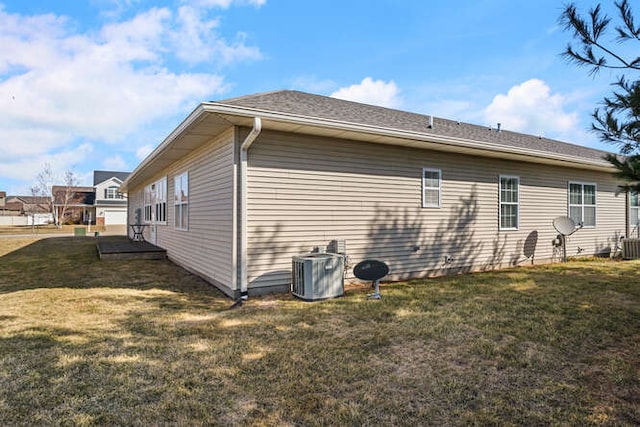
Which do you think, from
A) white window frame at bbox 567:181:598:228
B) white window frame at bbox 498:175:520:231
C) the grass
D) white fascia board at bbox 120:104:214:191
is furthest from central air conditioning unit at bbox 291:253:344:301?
white window frame at bbox 567:181:598:228

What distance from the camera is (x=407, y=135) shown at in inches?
264

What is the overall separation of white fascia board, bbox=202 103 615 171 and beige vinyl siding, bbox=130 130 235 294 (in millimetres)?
782

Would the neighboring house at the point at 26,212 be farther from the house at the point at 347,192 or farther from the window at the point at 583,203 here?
the window at the point at 583,203

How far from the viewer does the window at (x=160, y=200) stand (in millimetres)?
11006

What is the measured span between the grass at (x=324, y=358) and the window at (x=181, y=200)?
9.69 ft

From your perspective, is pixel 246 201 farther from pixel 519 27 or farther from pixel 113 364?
pixel 519 27

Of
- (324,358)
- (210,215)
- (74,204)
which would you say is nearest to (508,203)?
(210,215)

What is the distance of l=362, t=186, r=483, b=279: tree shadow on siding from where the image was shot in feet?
23.6

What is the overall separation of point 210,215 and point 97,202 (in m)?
36.7

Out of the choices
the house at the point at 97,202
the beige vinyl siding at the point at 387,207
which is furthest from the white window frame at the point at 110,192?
the beige vinyl siding at the point at 387,207

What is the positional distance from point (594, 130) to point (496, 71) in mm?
6590

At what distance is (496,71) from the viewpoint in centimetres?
982

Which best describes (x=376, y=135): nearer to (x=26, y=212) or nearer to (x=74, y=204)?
(x=74, y=204)

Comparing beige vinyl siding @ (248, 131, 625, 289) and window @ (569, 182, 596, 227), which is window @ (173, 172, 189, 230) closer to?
beige vinyl siding @ (248, 131, 625, 289)
